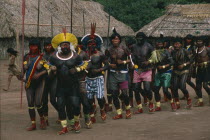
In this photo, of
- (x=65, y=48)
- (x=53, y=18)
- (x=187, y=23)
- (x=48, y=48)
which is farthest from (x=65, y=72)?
(x=187, y=23)

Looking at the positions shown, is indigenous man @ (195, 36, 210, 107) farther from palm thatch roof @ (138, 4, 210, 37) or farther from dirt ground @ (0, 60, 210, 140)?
palm thatch roof @ (138, 4, 210, 37)

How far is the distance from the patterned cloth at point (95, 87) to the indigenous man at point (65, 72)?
1132 mm

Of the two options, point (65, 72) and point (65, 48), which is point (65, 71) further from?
point (65, 48)

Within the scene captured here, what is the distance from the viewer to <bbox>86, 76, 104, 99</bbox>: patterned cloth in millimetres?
9445

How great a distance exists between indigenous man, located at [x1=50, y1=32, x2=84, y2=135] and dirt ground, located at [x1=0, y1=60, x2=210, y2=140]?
497 millimetres

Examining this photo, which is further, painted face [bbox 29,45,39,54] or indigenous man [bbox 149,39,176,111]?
indigenous man [bbox 149,39,176,111]

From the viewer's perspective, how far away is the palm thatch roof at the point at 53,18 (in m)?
23.8

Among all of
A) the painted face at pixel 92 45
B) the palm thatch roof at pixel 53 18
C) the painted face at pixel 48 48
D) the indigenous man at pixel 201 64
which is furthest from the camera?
the palm thatch roof at pixel 53 18

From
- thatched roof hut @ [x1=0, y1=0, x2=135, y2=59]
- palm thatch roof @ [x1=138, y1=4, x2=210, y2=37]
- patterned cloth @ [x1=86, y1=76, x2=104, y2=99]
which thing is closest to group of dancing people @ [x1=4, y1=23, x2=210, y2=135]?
patterned cloth @ [x1=86, y1=76, x2=104, y2=99]

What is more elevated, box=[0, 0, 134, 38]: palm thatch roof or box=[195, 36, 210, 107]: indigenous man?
box=[0, 0, 134, 38]: palm thatch roof

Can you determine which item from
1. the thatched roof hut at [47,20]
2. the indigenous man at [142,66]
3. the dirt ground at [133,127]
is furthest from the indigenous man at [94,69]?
the thatched roof hut at [47,20]

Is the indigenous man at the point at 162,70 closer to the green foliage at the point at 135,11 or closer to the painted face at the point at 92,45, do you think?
the painted face at the point at 92,45

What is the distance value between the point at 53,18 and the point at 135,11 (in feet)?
23.9

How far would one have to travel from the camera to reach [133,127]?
883 cm
